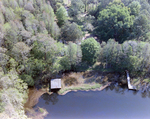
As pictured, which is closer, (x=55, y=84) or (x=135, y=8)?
(x=55, y=84)

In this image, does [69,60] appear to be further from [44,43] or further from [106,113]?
[106,113]

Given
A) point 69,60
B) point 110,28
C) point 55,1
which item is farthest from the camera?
point 55,1

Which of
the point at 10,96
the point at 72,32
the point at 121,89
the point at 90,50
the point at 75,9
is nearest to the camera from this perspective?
the point at 10,96

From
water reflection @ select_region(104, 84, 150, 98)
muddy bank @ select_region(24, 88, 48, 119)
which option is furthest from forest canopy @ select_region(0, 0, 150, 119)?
water reflection @ select_region(104, 84, 150, 98)

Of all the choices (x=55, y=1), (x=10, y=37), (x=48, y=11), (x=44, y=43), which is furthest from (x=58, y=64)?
(x=55, y=1)

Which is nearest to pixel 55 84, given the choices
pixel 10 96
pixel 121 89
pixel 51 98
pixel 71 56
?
pixel 51 98

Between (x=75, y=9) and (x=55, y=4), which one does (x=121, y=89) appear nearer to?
(x=75, y=9)
